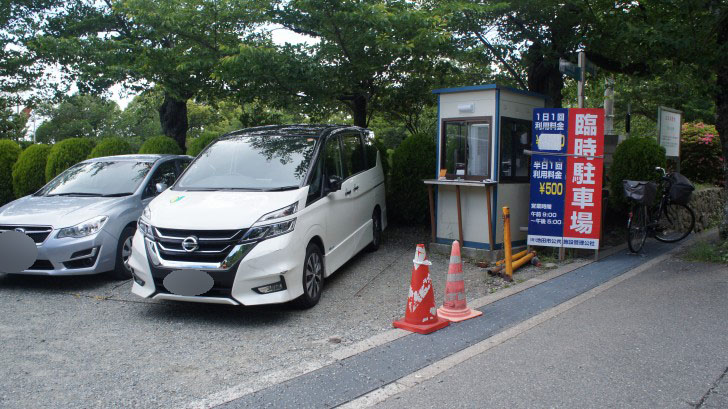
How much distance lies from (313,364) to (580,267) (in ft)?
15.3

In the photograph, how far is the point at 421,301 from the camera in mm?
5008

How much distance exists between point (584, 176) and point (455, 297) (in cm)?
348

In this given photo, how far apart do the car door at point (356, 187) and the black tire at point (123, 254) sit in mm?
2783

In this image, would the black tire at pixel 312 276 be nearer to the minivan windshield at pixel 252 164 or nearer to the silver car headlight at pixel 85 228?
the minivan windshield at pixel 252 164

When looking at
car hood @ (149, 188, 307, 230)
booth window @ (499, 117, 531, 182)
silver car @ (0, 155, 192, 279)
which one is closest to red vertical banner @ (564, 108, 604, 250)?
booth window @ (499, 117, 531, 182)

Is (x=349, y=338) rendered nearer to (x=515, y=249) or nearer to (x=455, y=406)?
(x=455, y=406)

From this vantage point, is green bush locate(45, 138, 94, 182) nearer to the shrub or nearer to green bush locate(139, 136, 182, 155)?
green bush locate(139, 136, 182, 155)

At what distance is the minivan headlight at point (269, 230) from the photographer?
5.18 m

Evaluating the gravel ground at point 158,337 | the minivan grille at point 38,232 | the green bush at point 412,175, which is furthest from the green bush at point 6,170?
the green bush at point 412,175

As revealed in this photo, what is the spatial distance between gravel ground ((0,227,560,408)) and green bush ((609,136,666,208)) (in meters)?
3.42

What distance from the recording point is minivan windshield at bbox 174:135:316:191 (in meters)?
6.11

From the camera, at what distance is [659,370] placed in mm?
4055

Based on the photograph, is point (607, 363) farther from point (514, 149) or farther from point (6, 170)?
point (6, 170)

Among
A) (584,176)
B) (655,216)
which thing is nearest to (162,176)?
(584,176)
